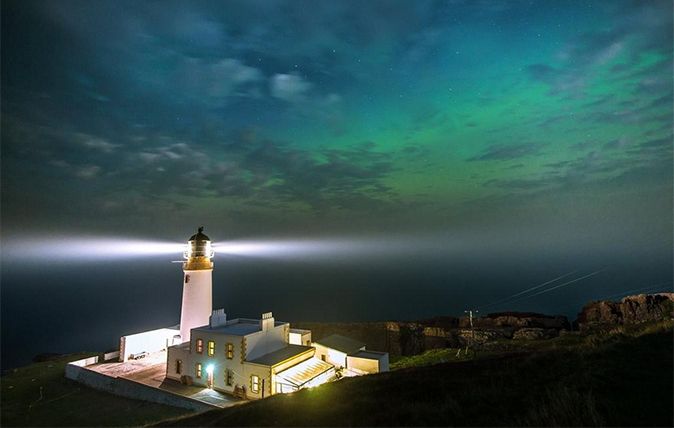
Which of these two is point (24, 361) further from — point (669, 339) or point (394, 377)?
point (669, 339)

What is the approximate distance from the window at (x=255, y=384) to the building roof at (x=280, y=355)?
76 cm

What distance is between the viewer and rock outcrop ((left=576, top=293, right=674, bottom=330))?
90.2ft

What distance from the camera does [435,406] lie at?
547cm

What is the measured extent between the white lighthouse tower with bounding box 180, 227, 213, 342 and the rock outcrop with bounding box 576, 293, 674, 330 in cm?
3500

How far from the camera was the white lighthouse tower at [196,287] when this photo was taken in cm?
2430

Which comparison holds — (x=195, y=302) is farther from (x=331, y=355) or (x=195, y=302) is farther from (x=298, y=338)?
(x=331, y=355)

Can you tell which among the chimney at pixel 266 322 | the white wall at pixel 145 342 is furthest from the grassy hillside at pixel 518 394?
the white wall at pixel 145 342

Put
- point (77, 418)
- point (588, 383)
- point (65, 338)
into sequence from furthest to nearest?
point (65, 338)
point (77, 418)
point (588, 383)

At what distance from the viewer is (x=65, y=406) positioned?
17.3 meters

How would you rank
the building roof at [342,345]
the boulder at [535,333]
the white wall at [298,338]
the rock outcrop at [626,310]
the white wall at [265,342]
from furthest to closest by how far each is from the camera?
the boulder at [535,333], the rock outcrop at [626,310], the white wall at [298,338], the building roof at [342,345], the white wall at [265,342]

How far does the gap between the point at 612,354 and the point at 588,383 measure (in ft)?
6.39

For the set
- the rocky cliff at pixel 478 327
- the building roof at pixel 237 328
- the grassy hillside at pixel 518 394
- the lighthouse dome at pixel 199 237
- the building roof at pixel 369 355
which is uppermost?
the lighthouse dome at pixel 199 237

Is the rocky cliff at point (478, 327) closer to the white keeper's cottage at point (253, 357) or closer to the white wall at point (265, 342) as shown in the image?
the white keeper's cottage at point (253, 357)

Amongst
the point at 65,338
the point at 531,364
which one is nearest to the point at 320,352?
the point at 531,364
